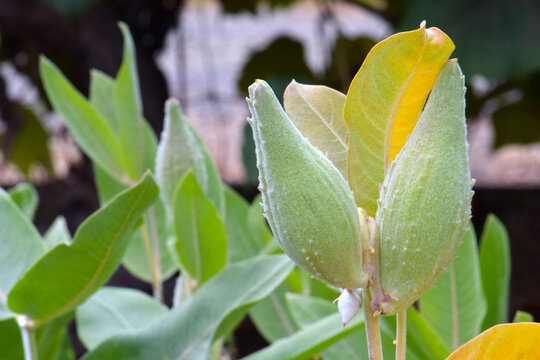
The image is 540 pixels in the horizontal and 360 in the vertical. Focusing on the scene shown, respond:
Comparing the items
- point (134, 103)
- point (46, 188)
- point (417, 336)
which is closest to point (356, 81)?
point (417, 336)

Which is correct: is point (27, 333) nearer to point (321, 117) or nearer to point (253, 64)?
point (321, 117)

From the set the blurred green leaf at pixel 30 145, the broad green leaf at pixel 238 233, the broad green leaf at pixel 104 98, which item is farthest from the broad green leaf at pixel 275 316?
the blurred green leaf at pixel 30 145

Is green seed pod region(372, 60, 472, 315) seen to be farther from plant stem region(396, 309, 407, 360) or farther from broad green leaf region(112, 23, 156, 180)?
broad green leaf region(112, 23, 156, 180)

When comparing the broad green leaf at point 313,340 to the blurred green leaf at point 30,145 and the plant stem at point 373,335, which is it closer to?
the plant stem at point 373,335

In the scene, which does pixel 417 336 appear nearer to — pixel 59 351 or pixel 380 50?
pixel 380 50

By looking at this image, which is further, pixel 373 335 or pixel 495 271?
pixel 495 271

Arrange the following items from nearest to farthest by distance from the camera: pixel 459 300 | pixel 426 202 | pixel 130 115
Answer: pixel 426 202 → pixel 459 300 → pixel 130 115

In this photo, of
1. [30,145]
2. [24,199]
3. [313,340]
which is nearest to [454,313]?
[313,340]
